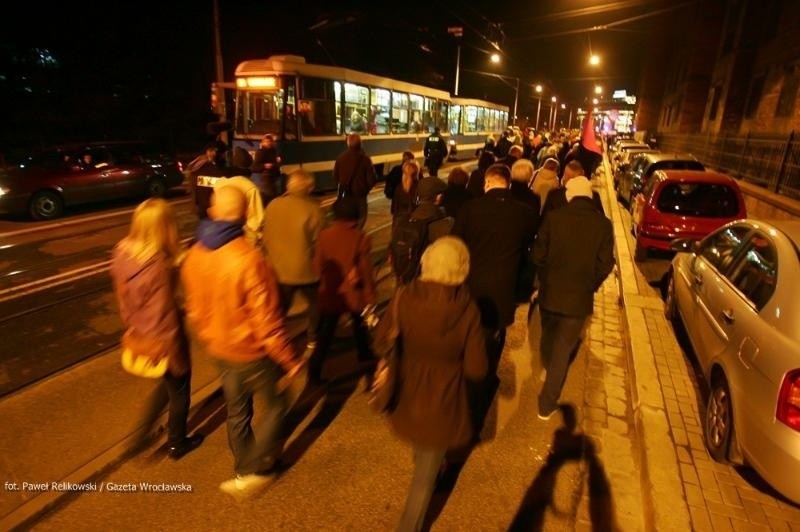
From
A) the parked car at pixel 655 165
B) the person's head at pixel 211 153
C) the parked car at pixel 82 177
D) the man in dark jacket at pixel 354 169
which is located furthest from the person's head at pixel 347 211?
the parked car at pixel 82 177

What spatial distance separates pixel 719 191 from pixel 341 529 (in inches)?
320

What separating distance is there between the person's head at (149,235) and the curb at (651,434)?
11.0 ft

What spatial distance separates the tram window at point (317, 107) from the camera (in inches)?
502

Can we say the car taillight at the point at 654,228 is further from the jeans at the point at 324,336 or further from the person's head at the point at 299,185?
the person's head at the point at 299,185

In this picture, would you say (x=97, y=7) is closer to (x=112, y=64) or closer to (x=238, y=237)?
(x=112, y=64)

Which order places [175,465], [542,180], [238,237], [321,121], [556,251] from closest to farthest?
[238,237]
[175,465]
[556,251]
[542,180]
[321,121]

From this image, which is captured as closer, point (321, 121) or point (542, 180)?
point (542, 180)

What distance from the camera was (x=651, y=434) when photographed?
12.9ft

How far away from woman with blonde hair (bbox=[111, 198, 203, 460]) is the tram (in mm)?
9787

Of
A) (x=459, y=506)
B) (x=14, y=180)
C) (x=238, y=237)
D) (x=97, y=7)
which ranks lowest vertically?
(x=459, y=506)

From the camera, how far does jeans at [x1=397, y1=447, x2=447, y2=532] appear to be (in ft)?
8.56

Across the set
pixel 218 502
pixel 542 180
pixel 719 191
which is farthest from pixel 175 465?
pixel 719 191

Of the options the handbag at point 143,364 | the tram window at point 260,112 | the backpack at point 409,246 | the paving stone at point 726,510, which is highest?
the tram window at point 260,112

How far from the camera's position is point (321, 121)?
13.4 m
